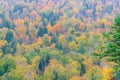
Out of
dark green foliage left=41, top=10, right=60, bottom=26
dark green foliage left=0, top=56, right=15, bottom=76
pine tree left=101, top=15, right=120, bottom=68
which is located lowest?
dark green foliage left=41, top=10, right=60, bottom=26

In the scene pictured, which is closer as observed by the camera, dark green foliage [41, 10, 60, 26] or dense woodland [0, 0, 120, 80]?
dense woodland [0, 0, 120, 80]

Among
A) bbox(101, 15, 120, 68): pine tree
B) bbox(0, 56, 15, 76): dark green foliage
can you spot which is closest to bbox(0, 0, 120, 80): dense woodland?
bbox(0, 56, 15, 76): dark green foliage

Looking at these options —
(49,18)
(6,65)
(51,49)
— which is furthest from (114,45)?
(49,18)

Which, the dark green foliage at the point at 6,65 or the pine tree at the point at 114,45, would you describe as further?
the dark green foliage at the point at 6,65

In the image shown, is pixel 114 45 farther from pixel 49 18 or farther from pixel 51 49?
pixel 49 18

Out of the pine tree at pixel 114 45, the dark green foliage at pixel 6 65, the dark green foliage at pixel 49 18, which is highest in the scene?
the pine tree at pixel 114 45

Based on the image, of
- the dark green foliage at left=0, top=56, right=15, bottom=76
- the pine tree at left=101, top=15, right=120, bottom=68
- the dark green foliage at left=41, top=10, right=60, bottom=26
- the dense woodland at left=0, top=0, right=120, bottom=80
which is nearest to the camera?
the pine tree at left=101, top=15, right=120, bottom=68

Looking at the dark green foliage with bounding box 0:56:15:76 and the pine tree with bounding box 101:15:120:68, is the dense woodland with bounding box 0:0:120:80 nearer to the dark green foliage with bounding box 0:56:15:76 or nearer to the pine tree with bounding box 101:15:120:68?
the dark green foliage with bounding box 0:56:15:76

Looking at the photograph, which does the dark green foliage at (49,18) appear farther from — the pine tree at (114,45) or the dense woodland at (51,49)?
the pine tree at (114,45)

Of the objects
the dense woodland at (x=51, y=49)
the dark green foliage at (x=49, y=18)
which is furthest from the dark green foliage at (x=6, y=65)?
the dark green foliage at (x=49, y=18)

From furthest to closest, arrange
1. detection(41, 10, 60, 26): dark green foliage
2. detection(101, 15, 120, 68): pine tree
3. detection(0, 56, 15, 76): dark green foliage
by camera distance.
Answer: detection(41, 10, 60, 26): dark green foliage < detection(0, 56, 15, 76): dark green foliage < detection(101, 15, 120, 68): pine tree

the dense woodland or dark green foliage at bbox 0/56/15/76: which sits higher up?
dark green foliage at bbox 0/56/15/76
